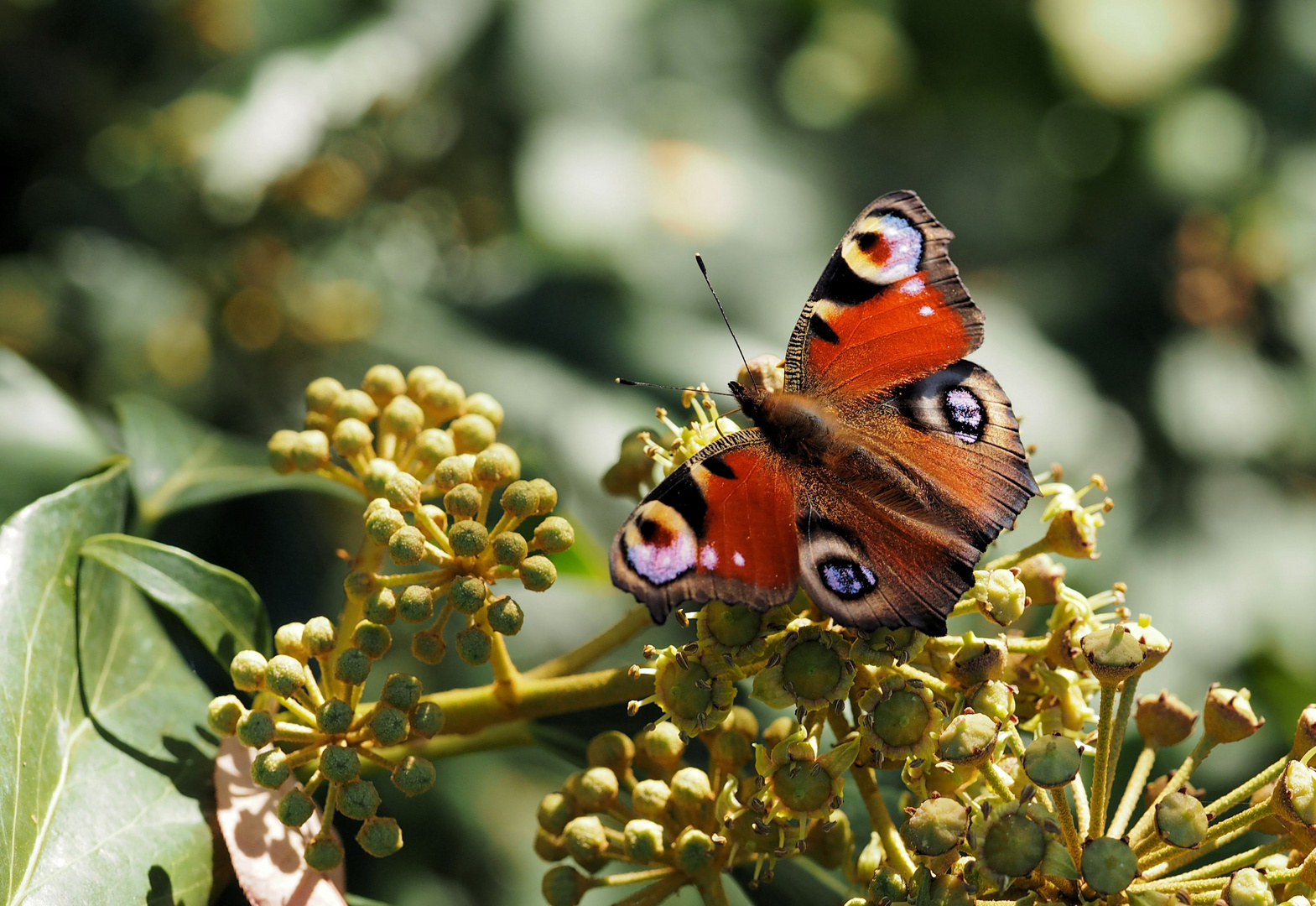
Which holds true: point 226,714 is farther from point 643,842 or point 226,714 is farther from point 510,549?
point 643,842

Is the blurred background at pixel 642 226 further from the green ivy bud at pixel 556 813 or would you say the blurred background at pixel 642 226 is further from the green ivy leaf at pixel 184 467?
the green ivy bud at pixel 556 813

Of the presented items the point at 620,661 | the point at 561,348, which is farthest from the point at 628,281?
the point at 620,661

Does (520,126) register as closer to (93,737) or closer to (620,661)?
(620,661)

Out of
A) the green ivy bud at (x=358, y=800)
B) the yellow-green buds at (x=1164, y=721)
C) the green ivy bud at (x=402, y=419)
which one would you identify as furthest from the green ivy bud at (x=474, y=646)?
the yellow-green buds at (x=1164, y=721)

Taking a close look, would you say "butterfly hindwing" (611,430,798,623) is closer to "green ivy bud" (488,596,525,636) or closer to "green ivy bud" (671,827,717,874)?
"green ivy bud" (488,596,525,636)

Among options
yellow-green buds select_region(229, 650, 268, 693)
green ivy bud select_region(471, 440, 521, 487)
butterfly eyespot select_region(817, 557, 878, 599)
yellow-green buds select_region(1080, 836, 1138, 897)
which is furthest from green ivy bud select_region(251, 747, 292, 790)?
yellow-green buds select_region(1080, 836, 1138, 897)
